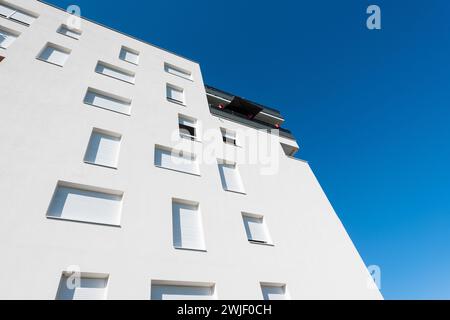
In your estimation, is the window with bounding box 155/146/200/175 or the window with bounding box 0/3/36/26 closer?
the window with bounding box 155/146/200/175

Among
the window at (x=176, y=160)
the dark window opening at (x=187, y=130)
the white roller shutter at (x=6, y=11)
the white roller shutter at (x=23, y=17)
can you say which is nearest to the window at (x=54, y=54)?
the white roller shutter at (x=23, y=17)

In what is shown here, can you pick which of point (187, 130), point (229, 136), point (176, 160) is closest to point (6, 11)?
point (187, 130)

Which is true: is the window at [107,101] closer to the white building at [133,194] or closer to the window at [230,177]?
the white building at [133,194]

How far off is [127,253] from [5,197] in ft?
9.78

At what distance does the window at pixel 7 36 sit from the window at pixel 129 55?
15.0ft

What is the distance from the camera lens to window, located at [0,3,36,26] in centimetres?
1251

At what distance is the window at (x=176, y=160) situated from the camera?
936cm

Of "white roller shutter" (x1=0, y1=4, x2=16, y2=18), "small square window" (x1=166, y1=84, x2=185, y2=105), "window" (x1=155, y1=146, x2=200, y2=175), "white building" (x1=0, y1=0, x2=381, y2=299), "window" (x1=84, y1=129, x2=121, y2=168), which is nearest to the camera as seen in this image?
"white building" (x1=0, y1=0, x2=381, y2=299)

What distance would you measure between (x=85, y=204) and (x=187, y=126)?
617 centimetres

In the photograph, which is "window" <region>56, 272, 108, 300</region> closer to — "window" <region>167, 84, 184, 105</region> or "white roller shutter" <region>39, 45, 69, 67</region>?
"window" <region>167, 84, 184, 105</region>

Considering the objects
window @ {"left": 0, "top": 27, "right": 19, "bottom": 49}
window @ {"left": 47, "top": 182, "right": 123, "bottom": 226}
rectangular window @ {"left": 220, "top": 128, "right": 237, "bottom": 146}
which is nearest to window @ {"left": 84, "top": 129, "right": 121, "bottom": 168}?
window @ {"left": 47, "top": 182, "right": 123, "bottom": 226}

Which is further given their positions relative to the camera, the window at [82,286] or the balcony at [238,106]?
the balcony at [238,106]

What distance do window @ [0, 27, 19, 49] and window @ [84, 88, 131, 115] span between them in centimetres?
459
